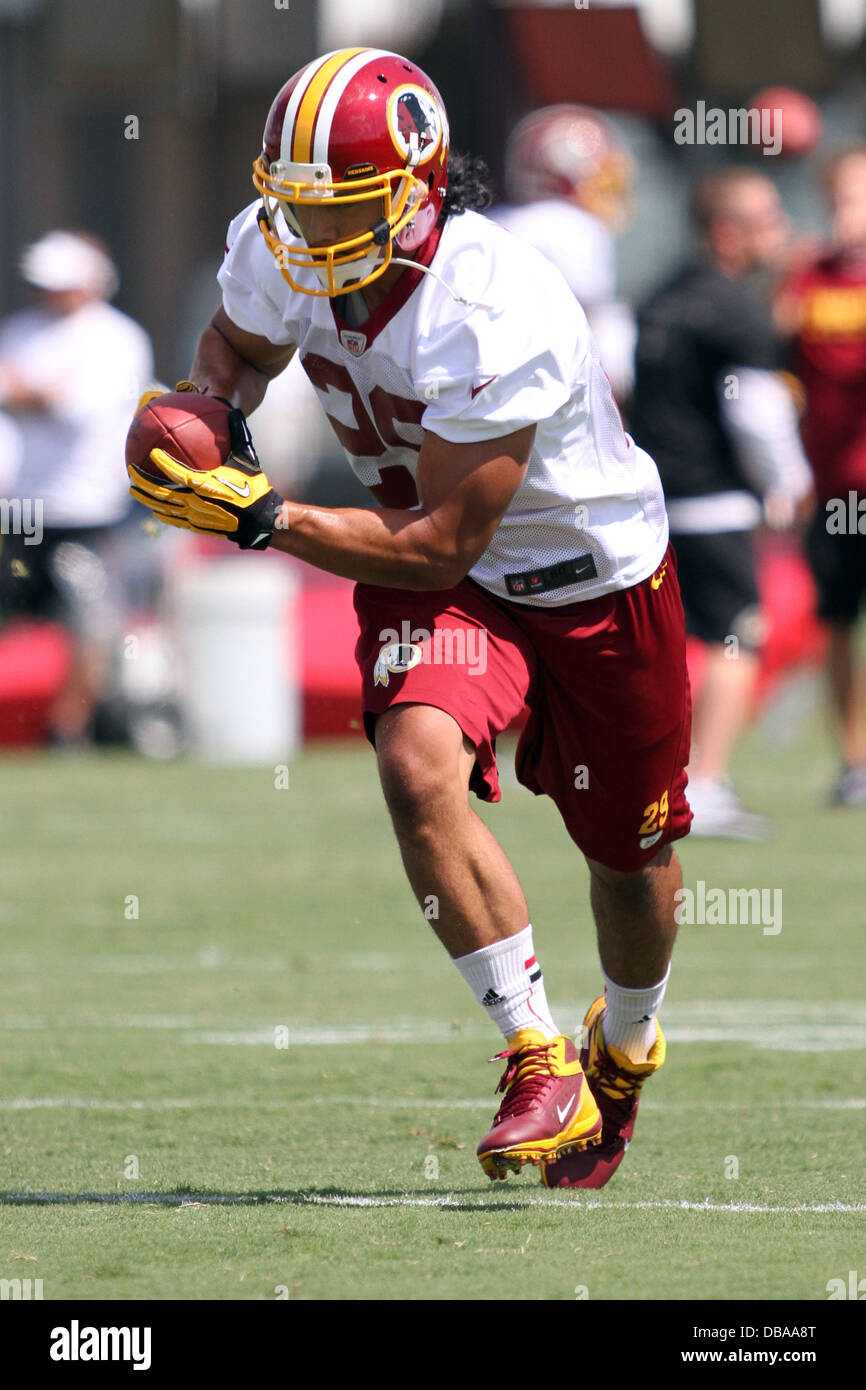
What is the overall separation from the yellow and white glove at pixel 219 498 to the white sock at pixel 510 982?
0.89 meters

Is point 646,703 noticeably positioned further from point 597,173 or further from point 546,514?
point 597,173

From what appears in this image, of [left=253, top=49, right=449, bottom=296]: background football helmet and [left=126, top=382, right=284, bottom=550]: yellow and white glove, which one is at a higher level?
[left=253, top=49, right=449, bottom=296]: background football helmet

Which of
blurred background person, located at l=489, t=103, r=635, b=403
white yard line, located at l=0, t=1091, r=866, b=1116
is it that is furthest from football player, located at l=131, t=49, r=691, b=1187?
blurred background person, located at l=489, t=103, r=635, b=403

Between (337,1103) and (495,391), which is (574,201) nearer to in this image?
(337,1103)

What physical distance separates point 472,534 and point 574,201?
6.81 meters

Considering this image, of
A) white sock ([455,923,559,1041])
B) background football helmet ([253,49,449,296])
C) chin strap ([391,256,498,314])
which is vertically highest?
background football helmet ([253,49,449,296])

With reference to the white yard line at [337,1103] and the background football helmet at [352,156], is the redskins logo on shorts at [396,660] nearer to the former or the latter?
the background football helmet at [352,156]

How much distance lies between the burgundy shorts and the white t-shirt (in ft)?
28.6

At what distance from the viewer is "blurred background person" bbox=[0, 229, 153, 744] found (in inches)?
518

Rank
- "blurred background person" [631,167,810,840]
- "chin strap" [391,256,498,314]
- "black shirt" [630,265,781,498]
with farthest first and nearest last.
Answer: "black shirt" [630,265,781,498]
"blurred background person" [631,167,810,840]
"chin strap" [391,256,498,314]

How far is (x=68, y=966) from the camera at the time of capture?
734 cm

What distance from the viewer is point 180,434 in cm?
416

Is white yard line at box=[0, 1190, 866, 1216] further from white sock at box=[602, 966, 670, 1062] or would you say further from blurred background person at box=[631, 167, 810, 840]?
blurred background person at box=[631, 167, 810, 840]
